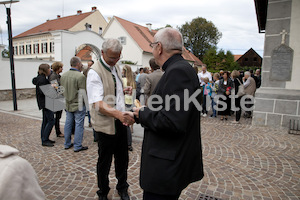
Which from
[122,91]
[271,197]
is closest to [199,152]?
[122,91]

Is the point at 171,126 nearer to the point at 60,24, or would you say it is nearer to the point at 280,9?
the point at 280,9

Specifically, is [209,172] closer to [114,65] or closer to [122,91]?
[122,91]

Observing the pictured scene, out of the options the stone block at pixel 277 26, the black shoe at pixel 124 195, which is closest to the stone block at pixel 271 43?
the stone block at pixel 277 26

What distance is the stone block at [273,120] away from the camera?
7.18 metres

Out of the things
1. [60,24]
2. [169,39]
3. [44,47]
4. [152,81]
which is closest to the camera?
[169,39]

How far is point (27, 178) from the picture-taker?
1.04 metres

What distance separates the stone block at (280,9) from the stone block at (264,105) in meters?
2.76

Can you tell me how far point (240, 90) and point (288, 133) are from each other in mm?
2346

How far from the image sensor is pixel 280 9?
7078mm

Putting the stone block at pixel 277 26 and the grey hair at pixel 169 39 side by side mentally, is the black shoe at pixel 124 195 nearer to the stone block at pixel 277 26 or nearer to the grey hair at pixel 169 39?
the grey hair at pixel 169 39

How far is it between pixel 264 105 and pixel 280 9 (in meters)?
3.15

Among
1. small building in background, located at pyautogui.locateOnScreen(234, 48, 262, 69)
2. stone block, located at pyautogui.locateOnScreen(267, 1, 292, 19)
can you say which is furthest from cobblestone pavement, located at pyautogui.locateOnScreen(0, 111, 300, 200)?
small building in background, located at pyautogui.locateOnScreen(234, 48, 262, 69)

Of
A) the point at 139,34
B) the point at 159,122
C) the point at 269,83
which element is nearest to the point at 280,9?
the point at 269,83

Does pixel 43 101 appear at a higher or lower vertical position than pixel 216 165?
higher
